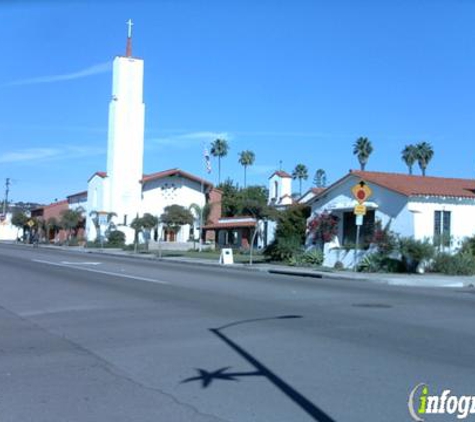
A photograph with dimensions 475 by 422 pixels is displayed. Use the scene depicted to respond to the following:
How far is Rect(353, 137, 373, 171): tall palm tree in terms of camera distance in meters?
97.0

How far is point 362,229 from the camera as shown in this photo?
35375mm

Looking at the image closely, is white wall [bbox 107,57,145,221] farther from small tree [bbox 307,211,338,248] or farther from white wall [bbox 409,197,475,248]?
white wall [bbox 409,197,475,248]

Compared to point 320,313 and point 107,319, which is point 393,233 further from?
point 107,319

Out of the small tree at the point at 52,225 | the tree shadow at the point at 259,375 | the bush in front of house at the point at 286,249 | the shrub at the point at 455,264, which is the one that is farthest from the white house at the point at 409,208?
the small tree at the point at 52,225

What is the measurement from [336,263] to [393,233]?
3.81 meters

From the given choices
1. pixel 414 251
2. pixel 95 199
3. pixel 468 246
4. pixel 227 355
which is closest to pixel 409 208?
pixel 414 251

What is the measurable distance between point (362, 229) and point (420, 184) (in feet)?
11.7

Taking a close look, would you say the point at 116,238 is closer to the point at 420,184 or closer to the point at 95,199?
the point at 95,199

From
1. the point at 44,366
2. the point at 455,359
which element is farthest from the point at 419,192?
the point at 44,366

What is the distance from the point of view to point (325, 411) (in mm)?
7012

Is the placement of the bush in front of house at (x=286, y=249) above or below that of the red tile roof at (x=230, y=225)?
below

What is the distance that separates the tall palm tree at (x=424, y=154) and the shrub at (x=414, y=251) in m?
68.1

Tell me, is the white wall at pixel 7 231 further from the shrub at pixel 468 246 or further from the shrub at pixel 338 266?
the shrub at pixel 468 246

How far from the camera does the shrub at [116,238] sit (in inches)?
2950
